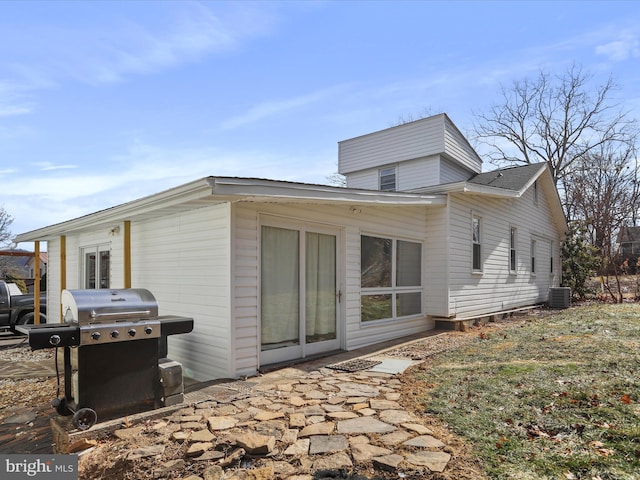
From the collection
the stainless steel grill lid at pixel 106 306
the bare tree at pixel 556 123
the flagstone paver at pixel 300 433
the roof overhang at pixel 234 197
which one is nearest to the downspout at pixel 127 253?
the roof overhang at pixel 234 197

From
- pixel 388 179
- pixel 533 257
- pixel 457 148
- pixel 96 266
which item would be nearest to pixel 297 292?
pixel 96 266

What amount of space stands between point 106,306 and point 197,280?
2.02m

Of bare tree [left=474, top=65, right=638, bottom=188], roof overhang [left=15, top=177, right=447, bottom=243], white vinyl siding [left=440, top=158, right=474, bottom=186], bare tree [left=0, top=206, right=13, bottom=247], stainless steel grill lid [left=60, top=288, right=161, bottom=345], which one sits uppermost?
bare tree [left=474, top=65, right=638, bottom=188]

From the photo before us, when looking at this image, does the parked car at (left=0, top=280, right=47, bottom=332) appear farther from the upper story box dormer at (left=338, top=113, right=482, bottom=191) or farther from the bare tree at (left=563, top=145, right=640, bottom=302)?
the bare tree at (left=563, top=145, right=640, bottom=302)

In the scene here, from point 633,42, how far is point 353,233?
951 cm

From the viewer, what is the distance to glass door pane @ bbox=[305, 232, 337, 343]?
653cm

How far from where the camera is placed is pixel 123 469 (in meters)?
3.13

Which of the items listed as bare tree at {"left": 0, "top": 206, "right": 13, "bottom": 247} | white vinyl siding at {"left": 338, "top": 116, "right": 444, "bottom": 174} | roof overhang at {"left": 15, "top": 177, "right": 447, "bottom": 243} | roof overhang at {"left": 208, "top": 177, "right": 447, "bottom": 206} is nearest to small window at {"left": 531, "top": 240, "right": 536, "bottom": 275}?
white vinyl siding at {"left": 338, "top": 116, "right": 444, "bottom": 174}

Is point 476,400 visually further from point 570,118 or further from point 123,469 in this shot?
point 570,118

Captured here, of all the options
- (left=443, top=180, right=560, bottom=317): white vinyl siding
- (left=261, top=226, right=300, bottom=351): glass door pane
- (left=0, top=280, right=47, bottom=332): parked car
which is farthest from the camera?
(left=0, top=280, right=47, bottom=332): parked car

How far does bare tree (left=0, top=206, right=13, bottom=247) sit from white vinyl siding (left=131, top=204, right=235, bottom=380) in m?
Answer: 27.1

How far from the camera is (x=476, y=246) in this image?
10.5 metres

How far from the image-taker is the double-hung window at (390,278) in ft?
25.0

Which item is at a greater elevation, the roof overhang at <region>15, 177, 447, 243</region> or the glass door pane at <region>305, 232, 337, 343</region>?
the roof overhang at <region>15, 177, 447, 243</region>
